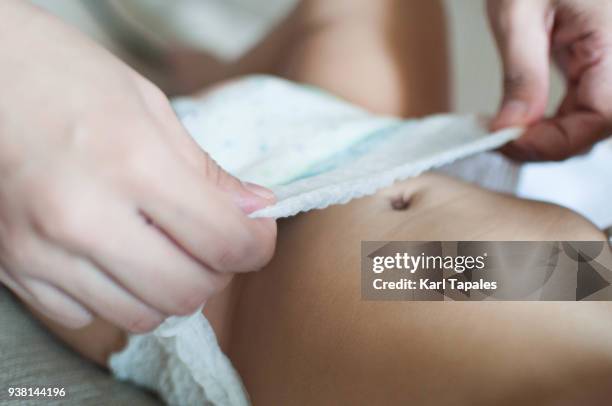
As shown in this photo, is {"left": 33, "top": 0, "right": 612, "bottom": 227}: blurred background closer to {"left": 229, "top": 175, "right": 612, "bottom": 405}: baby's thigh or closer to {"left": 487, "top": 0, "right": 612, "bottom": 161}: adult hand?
{"left": 487, "top": 0, "right": 612, "bottom": 161}: adult hand

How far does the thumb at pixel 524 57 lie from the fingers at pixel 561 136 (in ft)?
0.06

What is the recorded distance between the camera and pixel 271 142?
65 centimetres

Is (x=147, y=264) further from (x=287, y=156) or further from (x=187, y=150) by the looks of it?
(x=287, y=156)

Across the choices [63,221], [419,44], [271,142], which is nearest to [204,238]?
[63,221]

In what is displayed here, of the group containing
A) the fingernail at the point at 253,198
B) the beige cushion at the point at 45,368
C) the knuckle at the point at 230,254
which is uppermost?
the fingernail at the point at 253,198

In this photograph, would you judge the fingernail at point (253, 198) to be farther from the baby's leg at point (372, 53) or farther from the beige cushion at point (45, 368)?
the baby's leg at point (372, 53)

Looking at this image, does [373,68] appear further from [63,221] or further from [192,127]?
[63,221]

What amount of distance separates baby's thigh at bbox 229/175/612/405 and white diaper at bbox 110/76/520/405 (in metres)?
0.03

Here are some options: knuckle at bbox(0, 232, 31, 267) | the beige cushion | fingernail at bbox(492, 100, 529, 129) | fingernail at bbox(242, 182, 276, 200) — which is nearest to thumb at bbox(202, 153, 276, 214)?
fingernail at bbox(242, 182, 276, 200)

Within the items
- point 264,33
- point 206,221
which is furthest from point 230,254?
point 264,33

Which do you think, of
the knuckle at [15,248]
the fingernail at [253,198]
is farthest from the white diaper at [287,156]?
the knuckle at [15,248]

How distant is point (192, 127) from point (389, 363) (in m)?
0.32

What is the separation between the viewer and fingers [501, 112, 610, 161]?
65 cm

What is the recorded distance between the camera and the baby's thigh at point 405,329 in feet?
1.40
